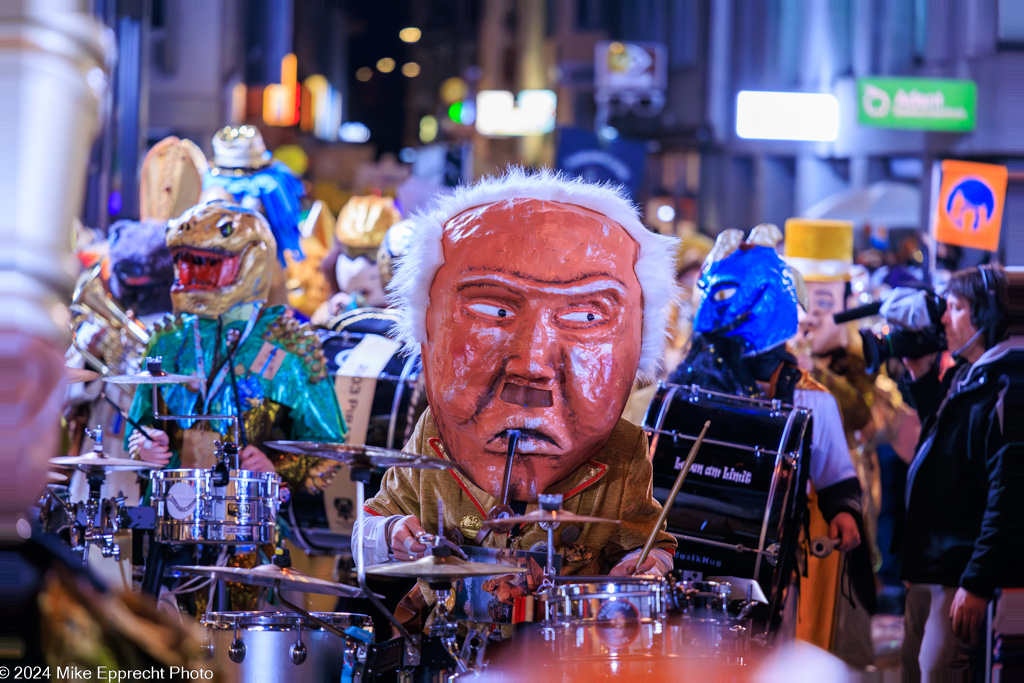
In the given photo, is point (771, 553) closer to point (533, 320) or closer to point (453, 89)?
point (533, 320)

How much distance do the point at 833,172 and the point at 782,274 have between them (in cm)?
1694

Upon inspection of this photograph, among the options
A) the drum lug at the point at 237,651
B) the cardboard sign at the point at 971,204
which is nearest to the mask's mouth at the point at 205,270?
the drum lug at the point at 237,651

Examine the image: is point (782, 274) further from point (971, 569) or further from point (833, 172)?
point (833, 172)

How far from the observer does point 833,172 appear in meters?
21.4

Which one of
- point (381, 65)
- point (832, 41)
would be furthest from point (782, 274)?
point (381, 65)

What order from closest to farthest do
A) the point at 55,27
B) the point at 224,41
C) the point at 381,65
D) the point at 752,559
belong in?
the point at 55,27, the point at 752,559, the point at 224,41, the point at 381,65

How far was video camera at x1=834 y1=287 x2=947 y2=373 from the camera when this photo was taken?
6.29m

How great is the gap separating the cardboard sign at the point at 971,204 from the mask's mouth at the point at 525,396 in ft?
14.4

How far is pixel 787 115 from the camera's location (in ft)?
67.0

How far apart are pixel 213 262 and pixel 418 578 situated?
7.31 feet

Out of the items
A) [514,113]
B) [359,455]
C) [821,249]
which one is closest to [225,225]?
[359,455]

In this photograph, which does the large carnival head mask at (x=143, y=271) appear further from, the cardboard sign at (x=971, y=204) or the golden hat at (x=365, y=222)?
the cardboard sign at (x=971, y=204)

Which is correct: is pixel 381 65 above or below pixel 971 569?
above

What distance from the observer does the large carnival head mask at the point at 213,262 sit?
518cm
